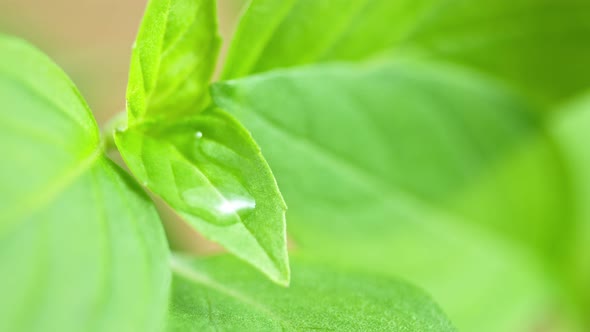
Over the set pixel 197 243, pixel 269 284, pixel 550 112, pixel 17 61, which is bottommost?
pixel 197 243

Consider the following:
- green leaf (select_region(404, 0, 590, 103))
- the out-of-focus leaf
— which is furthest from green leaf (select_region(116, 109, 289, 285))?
the out-of-focus leaf

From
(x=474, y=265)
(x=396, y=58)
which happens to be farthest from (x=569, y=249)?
(x=396, y=58)

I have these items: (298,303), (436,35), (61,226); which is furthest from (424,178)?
(61,226)

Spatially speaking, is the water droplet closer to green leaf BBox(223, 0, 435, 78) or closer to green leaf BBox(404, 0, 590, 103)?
green leaf BBox(223, 0, 435, 78)

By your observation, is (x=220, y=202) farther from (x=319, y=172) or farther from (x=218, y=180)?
(x=319, y=172)

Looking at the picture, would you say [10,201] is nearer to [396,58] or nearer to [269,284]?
[269,284]

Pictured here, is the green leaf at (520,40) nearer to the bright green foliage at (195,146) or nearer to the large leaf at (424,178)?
the large leaf at (424,178)

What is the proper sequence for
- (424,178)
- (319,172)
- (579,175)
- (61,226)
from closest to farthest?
(61,226), (319,172), (424,178), (579,175)
